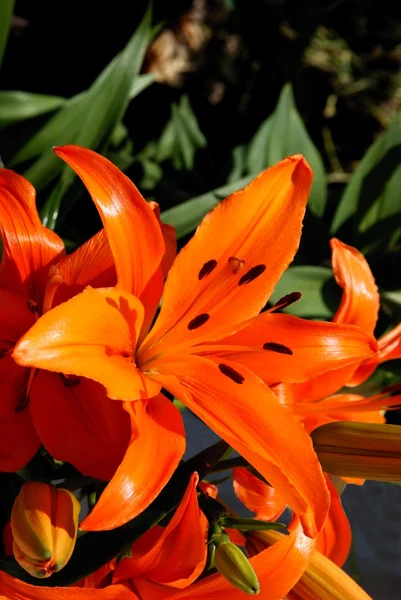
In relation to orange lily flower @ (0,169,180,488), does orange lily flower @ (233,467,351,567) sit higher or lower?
lower

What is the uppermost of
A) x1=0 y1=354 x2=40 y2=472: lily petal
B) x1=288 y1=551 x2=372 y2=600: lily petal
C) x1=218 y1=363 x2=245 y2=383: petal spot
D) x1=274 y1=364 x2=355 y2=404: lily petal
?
x1=218 y1=363 x2=245 y2=383: petal spot

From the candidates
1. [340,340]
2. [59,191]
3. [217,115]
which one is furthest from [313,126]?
[340,340]

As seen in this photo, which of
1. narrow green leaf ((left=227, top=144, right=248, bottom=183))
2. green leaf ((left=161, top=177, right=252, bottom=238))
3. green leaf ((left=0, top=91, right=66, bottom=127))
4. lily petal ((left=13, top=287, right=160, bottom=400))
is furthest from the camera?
narrow green leaf ((left=227, top=144, right=248, bottom=183))

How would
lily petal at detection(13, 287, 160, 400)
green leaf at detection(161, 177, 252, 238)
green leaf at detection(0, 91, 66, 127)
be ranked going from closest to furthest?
lily petal at detection(13, 287, 160, 400)
green leaf at detection(161, 177, 252, 238)
green leaf at detection(0, 91, 66, 127)

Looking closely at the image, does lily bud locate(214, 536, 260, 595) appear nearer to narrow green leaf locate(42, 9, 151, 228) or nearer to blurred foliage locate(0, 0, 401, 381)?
blurred foliage locate(0, 0, 401, 381)

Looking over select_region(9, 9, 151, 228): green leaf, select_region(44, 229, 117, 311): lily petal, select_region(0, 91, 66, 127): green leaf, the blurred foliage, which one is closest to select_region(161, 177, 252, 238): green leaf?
the blurred foliage
